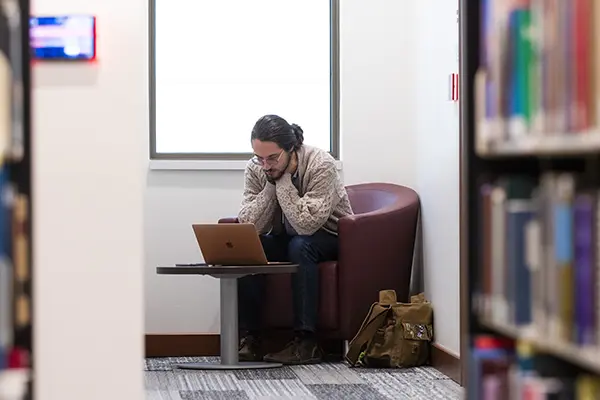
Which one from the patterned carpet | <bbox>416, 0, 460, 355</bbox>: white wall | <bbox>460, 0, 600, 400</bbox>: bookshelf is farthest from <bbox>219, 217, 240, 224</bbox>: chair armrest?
<bbox>460, 0, 600, 400</bbox>: bookshelf

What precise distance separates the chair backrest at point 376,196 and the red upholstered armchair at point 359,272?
45 mm

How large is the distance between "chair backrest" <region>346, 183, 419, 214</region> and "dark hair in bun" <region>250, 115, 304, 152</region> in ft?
1.89

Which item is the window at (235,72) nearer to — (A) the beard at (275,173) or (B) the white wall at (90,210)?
(A) the beard at (275,173)

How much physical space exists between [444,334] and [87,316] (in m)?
2.29

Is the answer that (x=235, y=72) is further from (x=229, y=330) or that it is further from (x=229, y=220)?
(x=229, y=330)

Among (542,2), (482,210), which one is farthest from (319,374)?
(542,2)

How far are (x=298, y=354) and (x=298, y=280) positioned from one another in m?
0.35

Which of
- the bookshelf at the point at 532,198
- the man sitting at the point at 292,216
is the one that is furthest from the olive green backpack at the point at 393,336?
the bookshelf at the point at 532,198

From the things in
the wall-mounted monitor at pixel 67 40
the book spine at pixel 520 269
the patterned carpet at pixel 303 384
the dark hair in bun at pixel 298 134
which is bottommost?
the patterned carpet at pixel 303 384

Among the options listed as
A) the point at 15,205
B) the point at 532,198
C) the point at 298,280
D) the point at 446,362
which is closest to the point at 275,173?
the point at 298,280

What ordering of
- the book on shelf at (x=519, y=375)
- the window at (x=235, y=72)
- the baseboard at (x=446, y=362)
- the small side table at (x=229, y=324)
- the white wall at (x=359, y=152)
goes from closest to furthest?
the book on shelf at (x=519, y=375), the baseboard at (x=446, y=362), the small side table at (x=229, y=324), the white wall at (x=359, y=152), the window at (x=235, y=72)

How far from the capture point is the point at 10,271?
1.66m

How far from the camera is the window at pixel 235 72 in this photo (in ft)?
19.0

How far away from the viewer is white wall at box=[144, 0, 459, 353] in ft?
18.3
